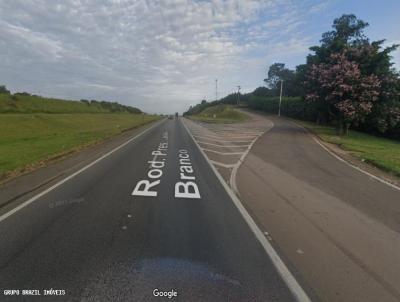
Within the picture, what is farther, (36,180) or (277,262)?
(36,180)

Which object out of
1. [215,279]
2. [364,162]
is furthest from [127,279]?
[364,162]

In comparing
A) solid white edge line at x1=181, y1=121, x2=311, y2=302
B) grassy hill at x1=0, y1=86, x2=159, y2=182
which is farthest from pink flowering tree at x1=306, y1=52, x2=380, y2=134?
solid white edge line at x1=181, y1=121, x2=311, y2=302

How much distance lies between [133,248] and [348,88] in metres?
23.9

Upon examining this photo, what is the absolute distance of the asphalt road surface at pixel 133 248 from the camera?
346 cm

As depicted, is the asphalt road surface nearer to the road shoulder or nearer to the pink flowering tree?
the road shoulder

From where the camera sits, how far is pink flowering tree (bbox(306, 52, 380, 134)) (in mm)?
23984

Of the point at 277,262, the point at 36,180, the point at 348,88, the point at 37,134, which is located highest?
the point at 348,88

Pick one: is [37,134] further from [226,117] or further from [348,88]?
[226,117]

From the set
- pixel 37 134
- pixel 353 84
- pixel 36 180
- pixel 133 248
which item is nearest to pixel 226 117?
pixel 353 84

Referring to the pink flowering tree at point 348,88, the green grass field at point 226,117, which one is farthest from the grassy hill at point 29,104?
the pink flowering tree at point 348,88

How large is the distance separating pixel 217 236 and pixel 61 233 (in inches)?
98.7

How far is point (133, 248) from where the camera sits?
14.6 ft

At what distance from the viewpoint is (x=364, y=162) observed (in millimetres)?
13711

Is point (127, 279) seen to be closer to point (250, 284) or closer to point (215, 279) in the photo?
point (215, 279)
